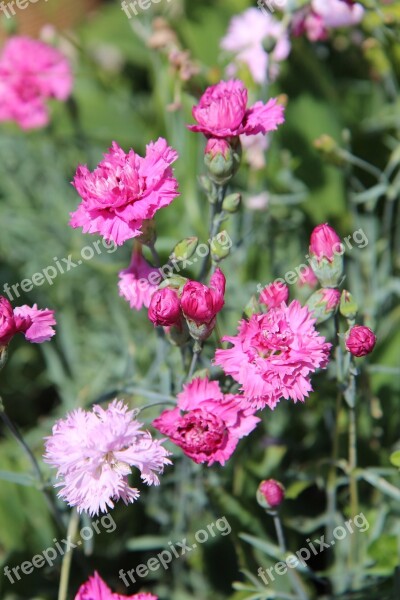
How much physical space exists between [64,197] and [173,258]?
688 millimetres

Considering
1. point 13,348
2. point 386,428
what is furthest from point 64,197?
point 386,428

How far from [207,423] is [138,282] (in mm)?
159

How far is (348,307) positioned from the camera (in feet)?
2.05

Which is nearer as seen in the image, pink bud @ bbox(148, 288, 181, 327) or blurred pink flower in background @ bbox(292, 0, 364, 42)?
pink bud @ bbox(148, 288, 181, 327)

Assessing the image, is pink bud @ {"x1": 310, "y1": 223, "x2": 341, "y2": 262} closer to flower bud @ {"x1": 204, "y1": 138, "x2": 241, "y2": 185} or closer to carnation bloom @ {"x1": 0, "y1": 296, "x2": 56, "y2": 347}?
flower bud @ {"x1": 204, "y1": 138, "x2": 241, "y2": 185}

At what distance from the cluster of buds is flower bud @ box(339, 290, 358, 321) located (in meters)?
0.11

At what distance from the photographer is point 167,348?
31.4 inches

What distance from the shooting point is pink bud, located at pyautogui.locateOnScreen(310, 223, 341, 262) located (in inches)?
24.7

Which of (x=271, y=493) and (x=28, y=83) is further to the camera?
(x=28, y=83)

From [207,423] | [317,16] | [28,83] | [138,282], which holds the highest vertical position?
[28,83]

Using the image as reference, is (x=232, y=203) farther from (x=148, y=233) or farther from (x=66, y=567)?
(x=66, y=567)

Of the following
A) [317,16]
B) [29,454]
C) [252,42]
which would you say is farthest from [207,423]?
[252,42]

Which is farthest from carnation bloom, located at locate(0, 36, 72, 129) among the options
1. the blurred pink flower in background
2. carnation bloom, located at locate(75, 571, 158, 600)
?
carnation bloom, located at locate(75, 571, 158, 600)

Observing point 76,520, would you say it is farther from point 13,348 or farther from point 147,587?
point 13,348
